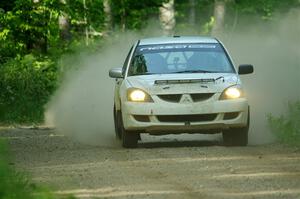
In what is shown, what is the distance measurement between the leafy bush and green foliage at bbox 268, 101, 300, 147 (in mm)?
8795

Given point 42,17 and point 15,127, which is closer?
point 15,127

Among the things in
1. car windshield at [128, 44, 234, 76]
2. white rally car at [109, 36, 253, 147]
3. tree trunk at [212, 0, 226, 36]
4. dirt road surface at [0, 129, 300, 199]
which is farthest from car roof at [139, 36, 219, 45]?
tree trunk at [212, 0, 226, 36]

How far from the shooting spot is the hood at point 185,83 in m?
16.1

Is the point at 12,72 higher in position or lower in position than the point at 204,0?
higher

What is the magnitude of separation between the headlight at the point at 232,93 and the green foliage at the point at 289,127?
108cm

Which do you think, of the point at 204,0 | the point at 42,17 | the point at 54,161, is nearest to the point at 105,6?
the point at 42,17

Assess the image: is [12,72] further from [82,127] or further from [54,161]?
[54,161]

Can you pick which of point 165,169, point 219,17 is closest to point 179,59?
point 165,169

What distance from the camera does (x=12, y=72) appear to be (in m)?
28.5

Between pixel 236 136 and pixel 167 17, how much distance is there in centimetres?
2213

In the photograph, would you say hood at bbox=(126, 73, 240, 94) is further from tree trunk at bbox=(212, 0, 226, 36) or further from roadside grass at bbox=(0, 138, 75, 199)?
tree trunk at bbox=(212, 0, 226, 36)

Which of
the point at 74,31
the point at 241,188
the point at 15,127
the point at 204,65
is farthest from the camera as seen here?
the point at 74,31

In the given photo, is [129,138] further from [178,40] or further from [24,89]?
[24,89]

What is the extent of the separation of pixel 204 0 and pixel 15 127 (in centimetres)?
2684
